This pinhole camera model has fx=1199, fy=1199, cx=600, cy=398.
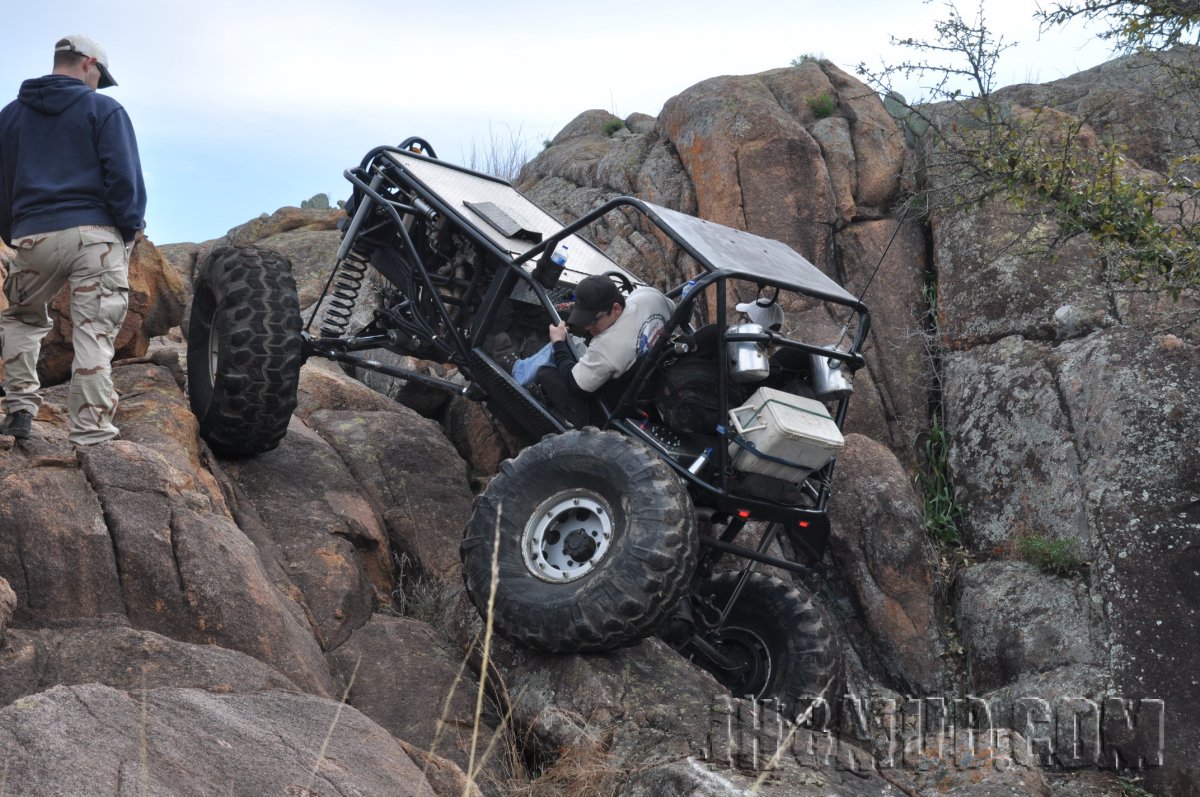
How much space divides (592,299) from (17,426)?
9.31 ft

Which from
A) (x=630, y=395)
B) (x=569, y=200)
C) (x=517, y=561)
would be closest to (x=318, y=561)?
(x=517, y=561)

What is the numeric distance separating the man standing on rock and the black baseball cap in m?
2.22

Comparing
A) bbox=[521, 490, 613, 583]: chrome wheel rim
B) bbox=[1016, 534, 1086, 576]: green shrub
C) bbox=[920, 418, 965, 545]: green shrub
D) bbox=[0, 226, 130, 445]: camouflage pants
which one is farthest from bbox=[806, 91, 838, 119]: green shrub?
bbox=[0, 226, 130, 445]: camouflage pants

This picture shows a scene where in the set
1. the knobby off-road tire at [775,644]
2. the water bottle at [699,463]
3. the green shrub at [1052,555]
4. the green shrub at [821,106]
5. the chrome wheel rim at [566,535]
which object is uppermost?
the green shrub at [821,106]

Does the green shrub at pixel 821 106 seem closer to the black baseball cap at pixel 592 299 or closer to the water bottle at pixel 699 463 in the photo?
the black baseball cap at pixel 592 299

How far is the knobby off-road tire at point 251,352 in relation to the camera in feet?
23.8

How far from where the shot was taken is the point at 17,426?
5309 mm

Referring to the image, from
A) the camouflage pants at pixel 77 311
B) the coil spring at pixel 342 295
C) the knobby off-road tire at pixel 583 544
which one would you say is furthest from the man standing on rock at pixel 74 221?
the coil spring at pixel 342 295

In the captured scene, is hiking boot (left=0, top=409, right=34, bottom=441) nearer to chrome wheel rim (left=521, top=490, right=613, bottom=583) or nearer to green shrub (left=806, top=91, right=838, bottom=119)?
chrome wheel rim (left=521, top=490, right=613, bottom=583)

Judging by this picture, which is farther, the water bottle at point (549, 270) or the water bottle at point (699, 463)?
the water bottle at point (549, 270)

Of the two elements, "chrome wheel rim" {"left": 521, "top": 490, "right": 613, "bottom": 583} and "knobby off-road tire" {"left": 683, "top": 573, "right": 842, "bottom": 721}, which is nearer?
"chrome wheel rim" {"left": 521, "top": 490, "right": 613, "bottom": 583}

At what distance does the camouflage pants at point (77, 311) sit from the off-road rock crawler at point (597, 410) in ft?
5.01

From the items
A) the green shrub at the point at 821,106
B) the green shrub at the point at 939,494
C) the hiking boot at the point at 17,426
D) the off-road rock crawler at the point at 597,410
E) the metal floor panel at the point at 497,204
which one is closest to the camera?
the hiking boot at the point at 17,426

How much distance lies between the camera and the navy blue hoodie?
5.64 meters
